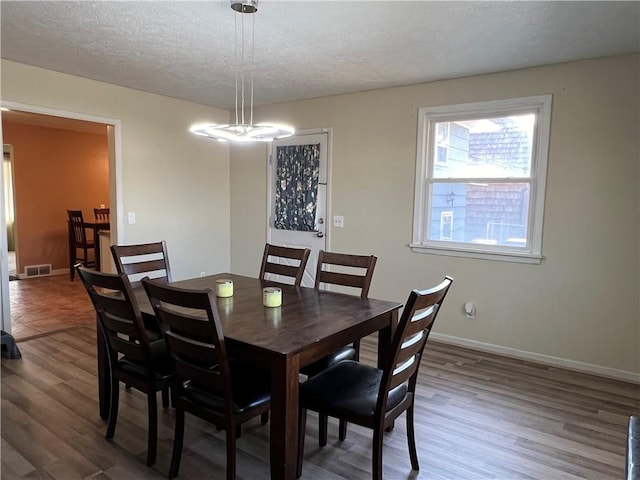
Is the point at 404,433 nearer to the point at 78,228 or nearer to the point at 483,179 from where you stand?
the point at 483,179

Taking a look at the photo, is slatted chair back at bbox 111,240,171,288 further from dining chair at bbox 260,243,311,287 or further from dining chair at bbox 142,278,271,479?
dining chair at bbox 142,278,271,479

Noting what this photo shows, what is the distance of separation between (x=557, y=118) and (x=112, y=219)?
14.1ft

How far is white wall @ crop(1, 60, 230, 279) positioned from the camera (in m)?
3.95

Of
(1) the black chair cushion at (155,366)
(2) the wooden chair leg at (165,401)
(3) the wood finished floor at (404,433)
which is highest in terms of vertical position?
(1) the black chair cushion at (155,366)

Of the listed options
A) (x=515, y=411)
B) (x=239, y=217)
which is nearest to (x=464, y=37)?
(x=515, y=411)

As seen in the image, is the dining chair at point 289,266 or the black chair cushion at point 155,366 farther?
the dining chair at point 289,266

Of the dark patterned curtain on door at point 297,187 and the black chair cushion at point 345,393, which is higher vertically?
the dark patterned curtain on door at point 297,187

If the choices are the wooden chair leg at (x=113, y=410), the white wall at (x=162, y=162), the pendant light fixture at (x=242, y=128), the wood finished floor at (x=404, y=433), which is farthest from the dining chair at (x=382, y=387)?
the white wall at (x=162, y=162)

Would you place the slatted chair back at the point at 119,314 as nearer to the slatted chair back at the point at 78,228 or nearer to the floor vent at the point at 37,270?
the slatted chair back at the point at 78,228

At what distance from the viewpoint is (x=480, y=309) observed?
3.92 metres

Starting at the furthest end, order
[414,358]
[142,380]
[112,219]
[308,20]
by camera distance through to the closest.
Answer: [112,219], [308,20], [142,380], [414,358]

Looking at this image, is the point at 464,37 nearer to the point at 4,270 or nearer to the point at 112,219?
the point at 112,219

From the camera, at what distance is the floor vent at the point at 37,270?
6779mm

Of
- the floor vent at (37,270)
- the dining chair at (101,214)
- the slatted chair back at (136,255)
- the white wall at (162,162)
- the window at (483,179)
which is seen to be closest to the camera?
the slatted chair back at (136,255)
